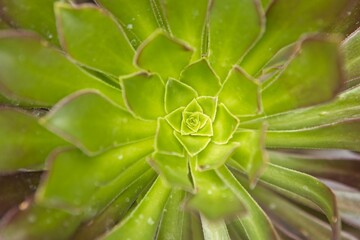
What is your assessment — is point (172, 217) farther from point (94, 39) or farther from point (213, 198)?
point (94, 39)

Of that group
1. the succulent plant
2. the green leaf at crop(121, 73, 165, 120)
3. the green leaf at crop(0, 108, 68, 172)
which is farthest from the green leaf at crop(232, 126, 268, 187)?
the green leaf at crop(0, 108, 68, 172)

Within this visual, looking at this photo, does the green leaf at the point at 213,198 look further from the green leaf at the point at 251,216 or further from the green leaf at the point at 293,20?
the green leaf at the point at 293,20

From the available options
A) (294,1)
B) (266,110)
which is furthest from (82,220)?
(294,1)

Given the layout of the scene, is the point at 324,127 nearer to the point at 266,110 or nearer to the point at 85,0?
the point at 266,110

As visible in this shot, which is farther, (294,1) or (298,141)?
(298,141)

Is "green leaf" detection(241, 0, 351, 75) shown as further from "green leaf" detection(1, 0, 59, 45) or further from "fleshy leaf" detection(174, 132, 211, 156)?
"green leaf" detection(1, 0, 59, 45)

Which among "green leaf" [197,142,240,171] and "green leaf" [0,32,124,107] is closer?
"green leaf" [0,32,124,107]

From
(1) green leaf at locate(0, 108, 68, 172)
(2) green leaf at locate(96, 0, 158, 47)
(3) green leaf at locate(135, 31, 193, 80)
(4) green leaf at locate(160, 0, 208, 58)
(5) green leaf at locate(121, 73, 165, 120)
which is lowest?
(1) green leaf at locate(0, 108, 68, 172)
